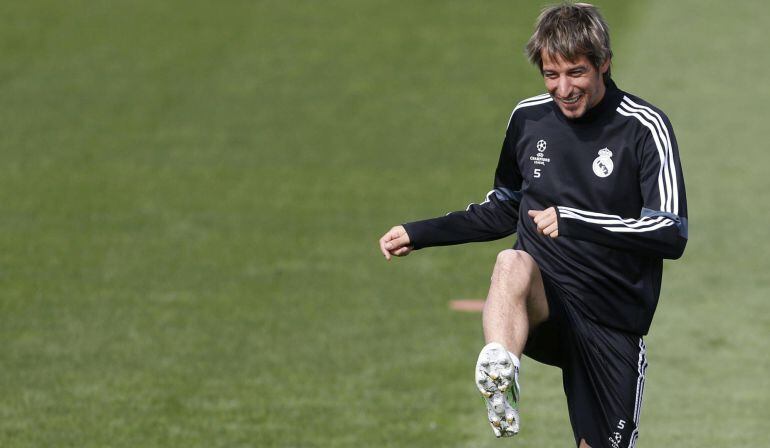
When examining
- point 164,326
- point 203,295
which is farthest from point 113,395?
point 203,295

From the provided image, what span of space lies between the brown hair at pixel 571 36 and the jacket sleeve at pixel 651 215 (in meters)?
0.38

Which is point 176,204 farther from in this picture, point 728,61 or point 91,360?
point 728,61

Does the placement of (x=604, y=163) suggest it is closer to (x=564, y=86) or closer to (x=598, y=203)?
(x=598, y=203)

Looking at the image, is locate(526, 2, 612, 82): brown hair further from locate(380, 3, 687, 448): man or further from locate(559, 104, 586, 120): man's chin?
locate(559, 104, 586, 120): man's chin

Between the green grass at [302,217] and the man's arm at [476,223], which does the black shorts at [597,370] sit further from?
the green grass at [302,217]

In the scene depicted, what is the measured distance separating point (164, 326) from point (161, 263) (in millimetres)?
1747

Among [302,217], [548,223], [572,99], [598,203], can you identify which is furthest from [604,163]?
[302,217]

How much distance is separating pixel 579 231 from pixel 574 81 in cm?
74

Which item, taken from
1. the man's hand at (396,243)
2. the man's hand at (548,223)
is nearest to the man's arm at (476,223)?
the man's hand at (396,243)

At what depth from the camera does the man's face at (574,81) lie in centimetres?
600

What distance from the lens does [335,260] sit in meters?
12.9

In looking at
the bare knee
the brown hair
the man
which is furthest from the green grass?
the brown hair

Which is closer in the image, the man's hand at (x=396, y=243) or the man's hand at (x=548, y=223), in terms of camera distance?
the man's hand at (x=548, y=223)

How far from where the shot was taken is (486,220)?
6824mm
